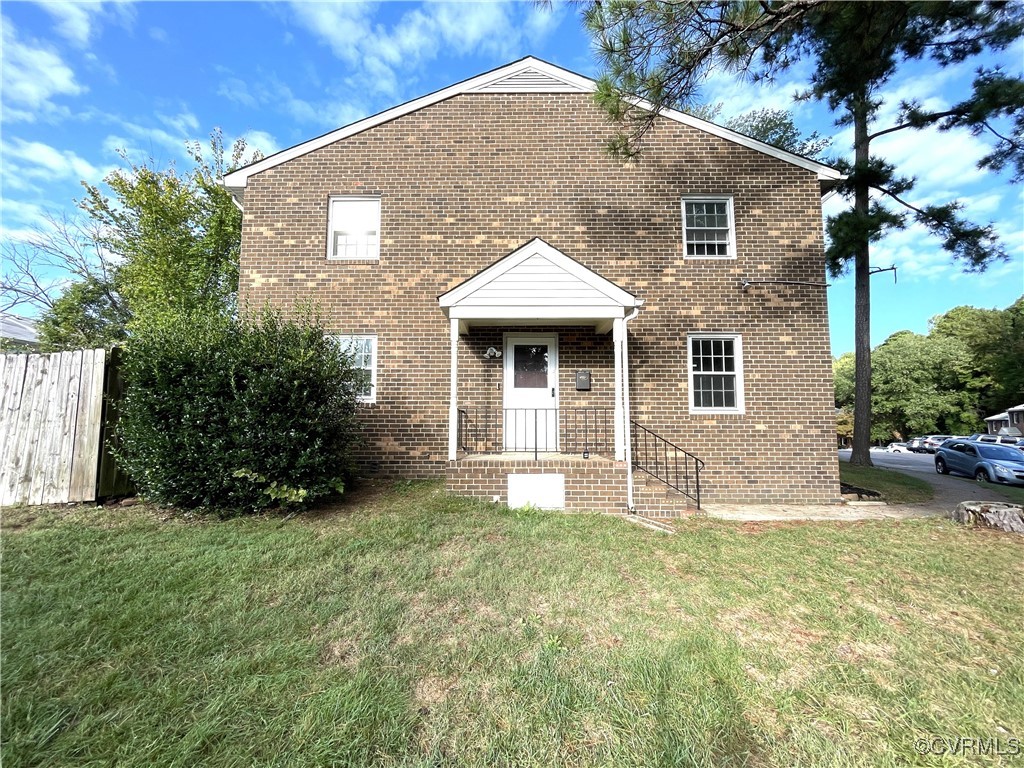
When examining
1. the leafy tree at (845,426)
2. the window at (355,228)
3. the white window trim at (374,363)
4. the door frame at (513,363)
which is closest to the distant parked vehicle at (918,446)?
the leafy tree at (845,426)

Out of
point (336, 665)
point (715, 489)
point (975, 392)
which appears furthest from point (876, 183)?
point (975, 392)

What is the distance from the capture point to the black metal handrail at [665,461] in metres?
7.75

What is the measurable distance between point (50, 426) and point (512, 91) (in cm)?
958

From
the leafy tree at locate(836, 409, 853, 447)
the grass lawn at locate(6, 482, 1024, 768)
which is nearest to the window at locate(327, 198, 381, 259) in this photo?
the grass lawn at locate(6, 482, 1024, 768)

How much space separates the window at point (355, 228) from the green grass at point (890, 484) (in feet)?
37.2

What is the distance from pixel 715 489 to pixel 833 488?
2199mm

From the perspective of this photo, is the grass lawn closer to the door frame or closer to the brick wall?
the brick wall

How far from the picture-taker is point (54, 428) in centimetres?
562

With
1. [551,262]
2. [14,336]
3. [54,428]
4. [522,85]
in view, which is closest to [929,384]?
[522,85]

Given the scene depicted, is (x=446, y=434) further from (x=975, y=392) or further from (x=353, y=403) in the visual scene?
(x=975, y=392)

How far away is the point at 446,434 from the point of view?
796 cm

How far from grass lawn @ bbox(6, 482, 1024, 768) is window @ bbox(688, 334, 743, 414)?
350cm

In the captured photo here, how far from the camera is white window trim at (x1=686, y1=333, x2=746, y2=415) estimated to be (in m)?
7.96

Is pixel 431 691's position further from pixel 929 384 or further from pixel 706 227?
pixel 929 384
